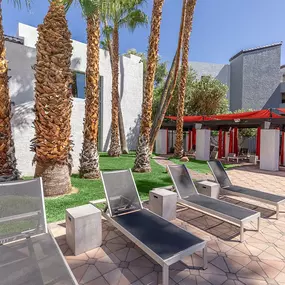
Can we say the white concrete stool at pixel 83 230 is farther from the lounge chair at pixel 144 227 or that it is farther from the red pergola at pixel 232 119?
the red pergola at pixel 232 119

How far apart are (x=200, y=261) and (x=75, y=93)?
51.2 ft

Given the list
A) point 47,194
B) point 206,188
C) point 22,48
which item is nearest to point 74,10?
point 22,48

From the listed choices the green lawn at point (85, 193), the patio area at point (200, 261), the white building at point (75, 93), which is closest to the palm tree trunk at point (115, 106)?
the white building at point (75, 93)

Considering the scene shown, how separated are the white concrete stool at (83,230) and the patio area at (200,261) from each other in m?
0.13

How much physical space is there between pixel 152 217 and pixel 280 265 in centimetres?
240

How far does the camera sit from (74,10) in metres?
7.59

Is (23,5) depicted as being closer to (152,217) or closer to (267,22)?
(152,217)

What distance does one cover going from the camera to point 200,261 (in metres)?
3.63

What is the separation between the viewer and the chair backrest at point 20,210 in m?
3.47

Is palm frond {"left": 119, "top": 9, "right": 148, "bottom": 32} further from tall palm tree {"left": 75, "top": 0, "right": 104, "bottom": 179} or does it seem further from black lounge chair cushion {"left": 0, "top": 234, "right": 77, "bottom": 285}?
black lounge chair cushion {"left": 0, "top": 234, "right": 77, "bottom": 285}

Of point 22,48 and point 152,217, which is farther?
point 22,48

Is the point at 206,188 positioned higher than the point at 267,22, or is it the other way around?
the point at 267,22

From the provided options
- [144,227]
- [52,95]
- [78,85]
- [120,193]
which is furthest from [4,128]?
[78,85]

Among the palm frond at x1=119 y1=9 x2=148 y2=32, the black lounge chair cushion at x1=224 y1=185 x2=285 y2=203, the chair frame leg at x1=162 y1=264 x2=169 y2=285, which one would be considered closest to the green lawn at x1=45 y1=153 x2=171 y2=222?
the black lounge chair cushion at x1=224 y1=185 x2=285 y2=203
